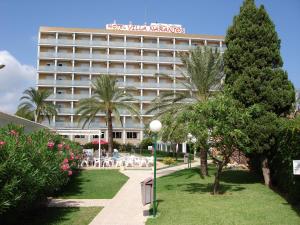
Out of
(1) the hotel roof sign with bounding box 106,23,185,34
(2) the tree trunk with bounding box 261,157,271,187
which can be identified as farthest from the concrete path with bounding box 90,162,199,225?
(1) the hotel roof sign with bounding box 106,23,185,34

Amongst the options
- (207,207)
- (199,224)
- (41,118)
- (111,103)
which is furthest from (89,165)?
(41,118)

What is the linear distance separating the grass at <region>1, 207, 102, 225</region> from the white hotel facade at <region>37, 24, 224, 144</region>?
54845mm

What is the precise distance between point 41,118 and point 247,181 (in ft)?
162

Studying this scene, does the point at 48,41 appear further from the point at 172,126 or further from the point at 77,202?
the point at 77,202

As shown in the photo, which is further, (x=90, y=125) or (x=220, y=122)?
(x=90, y=125)

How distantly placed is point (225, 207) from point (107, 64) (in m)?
60.0

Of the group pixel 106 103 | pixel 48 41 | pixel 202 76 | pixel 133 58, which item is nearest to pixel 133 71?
pixel 133 58

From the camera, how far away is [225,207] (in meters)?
11.1

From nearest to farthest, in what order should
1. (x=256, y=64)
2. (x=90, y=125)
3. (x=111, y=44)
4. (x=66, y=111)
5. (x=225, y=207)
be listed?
(x=225, y=207) → (x=256, y=64) → (x=66, y=111) → (x=90, y=125) → (x=111, y=44)

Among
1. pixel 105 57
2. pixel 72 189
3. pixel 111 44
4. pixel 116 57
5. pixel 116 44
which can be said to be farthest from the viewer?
pixel 116 44

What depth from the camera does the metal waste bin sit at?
34.4 ft

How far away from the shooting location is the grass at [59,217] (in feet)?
31.1

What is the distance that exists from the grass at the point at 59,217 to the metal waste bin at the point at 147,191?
5.12 feet

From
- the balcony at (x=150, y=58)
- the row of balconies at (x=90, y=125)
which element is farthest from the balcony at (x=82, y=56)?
the row of balconies at (x=90, y=125)
